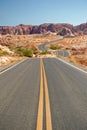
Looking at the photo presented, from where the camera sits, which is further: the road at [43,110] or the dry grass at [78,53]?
the dry grass at [78,53]

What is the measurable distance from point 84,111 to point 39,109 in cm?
137

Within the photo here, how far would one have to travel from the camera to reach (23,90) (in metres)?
11.6

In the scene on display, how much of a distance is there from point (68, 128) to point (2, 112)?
2.40 m

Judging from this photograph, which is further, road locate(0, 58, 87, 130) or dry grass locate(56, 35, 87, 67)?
dry grass locate(56, 35, 87, 67)

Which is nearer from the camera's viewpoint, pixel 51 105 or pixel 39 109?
pixel 39 109

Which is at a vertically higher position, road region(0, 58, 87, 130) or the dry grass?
road region(0, 58, 87, 130)

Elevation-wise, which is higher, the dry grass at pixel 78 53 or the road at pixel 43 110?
the road at pixel 43 110

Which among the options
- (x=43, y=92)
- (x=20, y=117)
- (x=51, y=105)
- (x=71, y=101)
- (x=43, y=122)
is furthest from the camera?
(x=43, y=92)

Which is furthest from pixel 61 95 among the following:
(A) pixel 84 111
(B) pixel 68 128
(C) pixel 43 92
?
(B) pixel 68 128

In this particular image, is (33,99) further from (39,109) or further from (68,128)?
(68,128)

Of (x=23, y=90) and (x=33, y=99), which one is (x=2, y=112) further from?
(x=23, y=90)

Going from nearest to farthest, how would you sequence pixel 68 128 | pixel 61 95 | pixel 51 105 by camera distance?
pixel 68 128, pixel 51 105, pixel 61 95

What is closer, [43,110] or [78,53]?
[43,110]

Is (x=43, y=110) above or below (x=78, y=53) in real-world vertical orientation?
above
